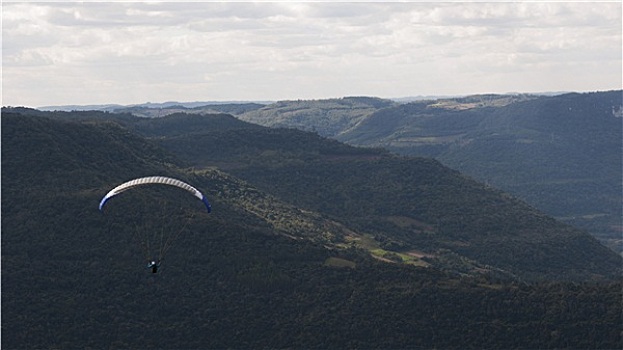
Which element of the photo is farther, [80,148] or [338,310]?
[80,148]

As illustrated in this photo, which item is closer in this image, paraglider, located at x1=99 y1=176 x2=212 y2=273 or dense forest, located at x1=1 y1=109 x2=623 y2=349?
dense forest, located at x1=1 y1=109 x2=623 y2=349

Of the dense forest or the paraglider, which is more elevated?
the paraglider

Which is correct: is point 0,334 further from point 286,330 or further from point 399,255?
point 399,255

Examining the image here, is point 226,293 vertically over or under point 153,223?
under

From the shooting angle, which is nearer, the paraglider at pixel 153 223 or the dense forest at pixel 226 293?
the dense forest at pixel 226 293

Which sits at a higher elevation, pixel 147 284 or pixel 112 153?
pixel 112 153

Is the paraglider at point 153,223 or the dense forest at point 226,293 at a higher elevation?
the paraglider at point 153,223

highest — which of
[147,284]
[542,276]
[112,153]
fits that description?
[112,153]

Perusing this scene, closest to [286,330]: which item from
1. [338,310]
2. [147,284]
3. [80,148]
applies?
[338,310]

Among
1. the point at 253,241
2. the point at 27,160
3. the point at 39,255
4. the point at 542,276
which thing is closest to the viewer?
the point at 39,255

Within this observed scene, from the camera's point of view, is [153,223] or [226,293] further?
[153,223]

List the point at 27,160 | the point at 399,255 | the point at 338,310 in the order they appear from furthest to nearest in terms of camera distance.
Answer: the point at 399,255, the point at 27,160, the point at 338,310
